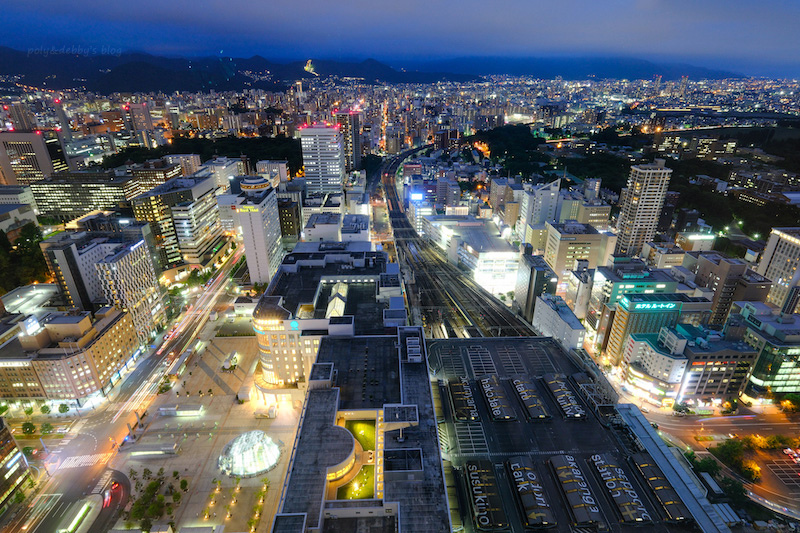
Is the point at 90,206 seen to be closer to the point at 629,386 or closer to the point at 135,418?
the point at 135,418

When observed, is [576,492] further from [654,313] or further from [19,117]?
[19,117]

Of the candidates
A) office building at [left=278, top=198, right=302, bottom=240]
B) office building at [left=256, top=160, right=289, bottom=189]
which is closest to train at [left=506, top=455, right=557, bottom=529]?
office building at [left=278, top=198, right=302, bottom=240]

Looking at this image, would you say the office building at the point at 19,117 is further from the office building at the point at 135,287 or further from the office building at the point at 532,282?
the office building at the point at 532,282

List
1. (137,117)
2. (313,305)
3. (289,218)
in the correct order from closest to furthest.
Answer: (313,305) → (289,218) → (137,117)

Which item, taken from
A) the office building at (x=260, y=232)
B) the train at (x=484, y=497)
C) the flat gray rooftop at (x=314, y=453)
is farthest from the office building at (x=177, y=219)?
the train at (x=484, y=497)

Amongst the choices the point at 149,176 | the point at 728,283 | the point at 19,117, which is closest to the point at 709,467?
the point at 728,283
